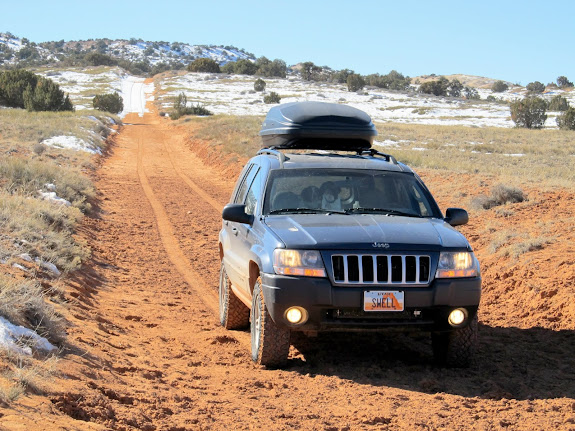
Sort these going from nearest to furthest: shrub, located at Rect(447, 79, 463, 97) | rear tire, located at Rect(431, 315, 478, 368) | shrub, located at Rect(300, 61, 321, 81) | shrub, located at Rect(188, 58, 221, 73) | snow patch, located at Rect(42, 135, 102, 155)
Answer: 1. rear tire, located at Rect(431, 315, 478, 368)
2. snow patch, located at Rect(42, 135, 102, 155)
3. shrub, located at Rect(447, 79, 463, 97)
4. shrub, located at Rect(188, 58, 221, 73)
5. shrub, located at Rect(300, 61, 321, 81)

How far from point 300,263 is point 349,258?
39 centimetres

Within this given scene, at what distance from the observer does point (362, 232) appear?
5.88 m

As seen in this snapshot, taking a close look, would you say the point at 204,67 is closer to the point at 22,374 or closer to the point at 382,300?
the point at 382,300

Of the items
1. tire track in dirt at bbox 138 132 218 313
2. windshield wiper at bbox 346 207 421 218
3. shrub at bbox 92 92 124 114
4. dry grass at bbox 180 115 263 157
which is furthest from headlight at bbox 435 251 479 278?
shrub at bbox 92 92 124 114

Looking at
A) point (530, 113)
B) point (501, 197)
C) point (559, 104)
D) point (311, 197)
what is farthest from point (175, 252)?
point (559, 104)

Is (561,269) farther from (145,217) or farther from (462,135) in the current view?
(462,135)

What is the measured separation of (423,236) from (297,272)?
1.12 meters

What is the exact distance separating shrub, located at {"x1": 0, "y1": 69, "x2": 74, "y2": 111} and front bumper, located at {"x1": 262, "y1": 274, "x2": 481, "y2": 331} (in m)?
51.2

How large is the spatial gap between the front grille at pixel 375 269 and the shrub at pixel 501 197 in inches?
386

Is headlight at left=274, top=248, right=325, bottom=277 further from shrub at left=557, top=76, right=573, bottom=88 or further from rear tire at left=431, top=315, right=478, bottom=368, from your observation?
shrub at left=557, top=76, right=573, bottom=88

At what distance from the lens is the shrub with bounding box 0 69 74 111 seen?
2084 inches

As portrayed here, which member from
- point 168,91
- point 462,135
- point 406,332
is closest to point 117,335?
point 406,332

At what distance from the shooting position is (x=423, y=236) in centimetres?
593

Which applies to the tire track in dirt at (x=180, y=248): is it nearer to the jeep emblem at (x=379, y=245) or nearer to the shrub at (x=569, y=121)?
the jeep emblem at (x=379, y=245)
